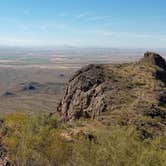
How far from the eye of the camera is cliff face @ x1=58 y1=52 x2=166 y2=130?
232ft

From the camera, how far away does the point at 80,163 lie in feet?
154

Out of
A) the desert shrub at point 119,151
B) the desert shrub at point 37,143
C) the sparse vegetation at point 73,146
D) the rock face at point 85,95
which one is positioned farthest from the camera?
the rock face at point 85,95

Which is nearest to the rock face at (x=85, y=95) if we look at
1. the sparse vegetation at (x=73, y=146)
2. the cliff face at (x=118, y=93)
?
the cliff face at (x=118, y=93)

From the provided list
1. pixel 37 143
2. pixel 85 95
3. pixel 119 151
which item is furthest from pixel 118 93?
pixel 119 151

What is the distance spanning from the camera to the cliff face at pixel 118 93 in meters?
70.8

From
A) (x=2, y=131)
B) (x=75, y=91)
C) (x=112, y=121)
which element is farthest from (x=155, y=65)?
(x=2, y=131)

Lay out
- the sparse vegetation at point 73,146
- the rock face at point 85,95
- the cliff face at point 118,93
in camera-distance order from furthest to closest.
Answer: the rock face at point 85,95
the cliff face at point 118,93
the sparse vegetation at point 73,146

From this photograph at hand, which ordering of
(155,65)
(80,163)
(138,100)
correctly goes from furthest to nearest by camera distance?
(155,65)
(138,100)
(80,163)

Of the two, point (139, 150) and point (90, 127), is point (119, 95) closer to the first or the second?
point (90, 127)

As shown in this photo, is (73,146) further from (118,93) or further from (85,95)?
(85,95)

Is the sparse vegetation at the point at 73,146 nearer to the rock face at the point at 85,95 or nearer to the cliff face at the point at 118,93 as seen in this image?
the cliff face at the point at 118,93

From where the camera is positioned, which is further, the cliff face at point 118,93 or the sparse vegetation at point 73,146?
the cliff face at point 118,93

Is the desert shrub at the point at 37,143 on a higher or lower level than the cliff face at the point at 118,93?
lower

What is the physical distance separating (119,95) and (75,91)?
1306 cm
